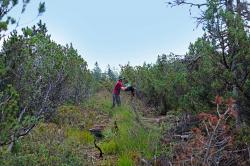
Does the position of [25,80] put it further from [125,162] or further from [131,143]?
[131,143]

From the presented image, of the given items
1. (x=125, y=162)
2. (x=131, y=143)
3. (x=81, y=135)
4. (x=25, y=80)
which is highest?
(x=25, y=80)

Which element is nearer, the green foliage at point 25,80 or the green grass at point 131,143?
the green foliage at point 25,80

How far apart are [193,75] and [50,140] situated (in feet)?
14.8

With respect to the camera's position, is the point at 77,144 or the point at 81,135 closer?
the point at 77,144

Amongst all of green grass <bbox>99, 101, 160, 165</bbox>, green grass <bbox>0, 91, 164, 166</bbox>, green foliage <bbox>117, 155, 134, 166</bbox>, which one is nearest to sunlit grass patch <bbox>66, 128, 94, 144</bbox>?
green grass <bbox>0, 91, 164, 166</bbox>

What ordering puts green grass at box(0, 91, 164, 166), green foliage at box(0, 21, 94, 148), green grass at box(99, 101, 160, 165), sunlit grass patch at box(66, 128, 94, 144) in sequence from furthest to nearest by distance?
sunlit grass patch at box(66, 128, 94, 144)
green grass at box(99, 101, 160, 165)
green grass at box(0, 91, 164, 166)
green foliage at box(0, 21, 94, 148)

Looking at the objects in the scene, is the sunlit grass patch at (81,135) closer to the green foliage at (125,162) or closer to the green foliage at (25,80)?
the green foliage at (25,80)

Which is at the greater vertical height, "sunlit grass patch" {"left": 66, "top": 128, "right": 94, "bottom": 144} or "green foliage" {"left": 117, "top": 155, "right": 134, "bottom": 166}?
"sunlit grass patch" {"left": 66, "top": 128, "right": 94, "bottom": 144}

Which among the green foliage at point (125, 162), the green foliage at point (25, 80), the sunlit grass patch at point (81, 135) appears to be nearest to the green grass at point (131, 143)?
the green foliage at point (125, 162)

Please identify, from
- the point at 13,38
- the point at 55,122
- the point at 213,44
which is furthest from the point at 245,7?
the point at 13,38

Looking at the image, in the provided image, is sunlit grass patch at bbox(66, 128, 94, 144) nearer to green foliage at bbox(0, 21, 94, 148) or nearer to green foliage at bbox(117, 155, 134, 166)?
green foliage at bbox(0, 21, 94, 148)

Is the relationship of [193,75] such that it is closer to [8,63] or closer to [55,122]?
[55,122]

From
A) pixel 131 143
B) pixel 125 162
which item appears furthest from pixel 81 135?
pixel 125 162

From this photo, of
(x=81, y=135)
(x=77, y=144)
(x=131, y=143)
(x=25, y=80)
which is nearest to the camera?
(x=25, y=80)
